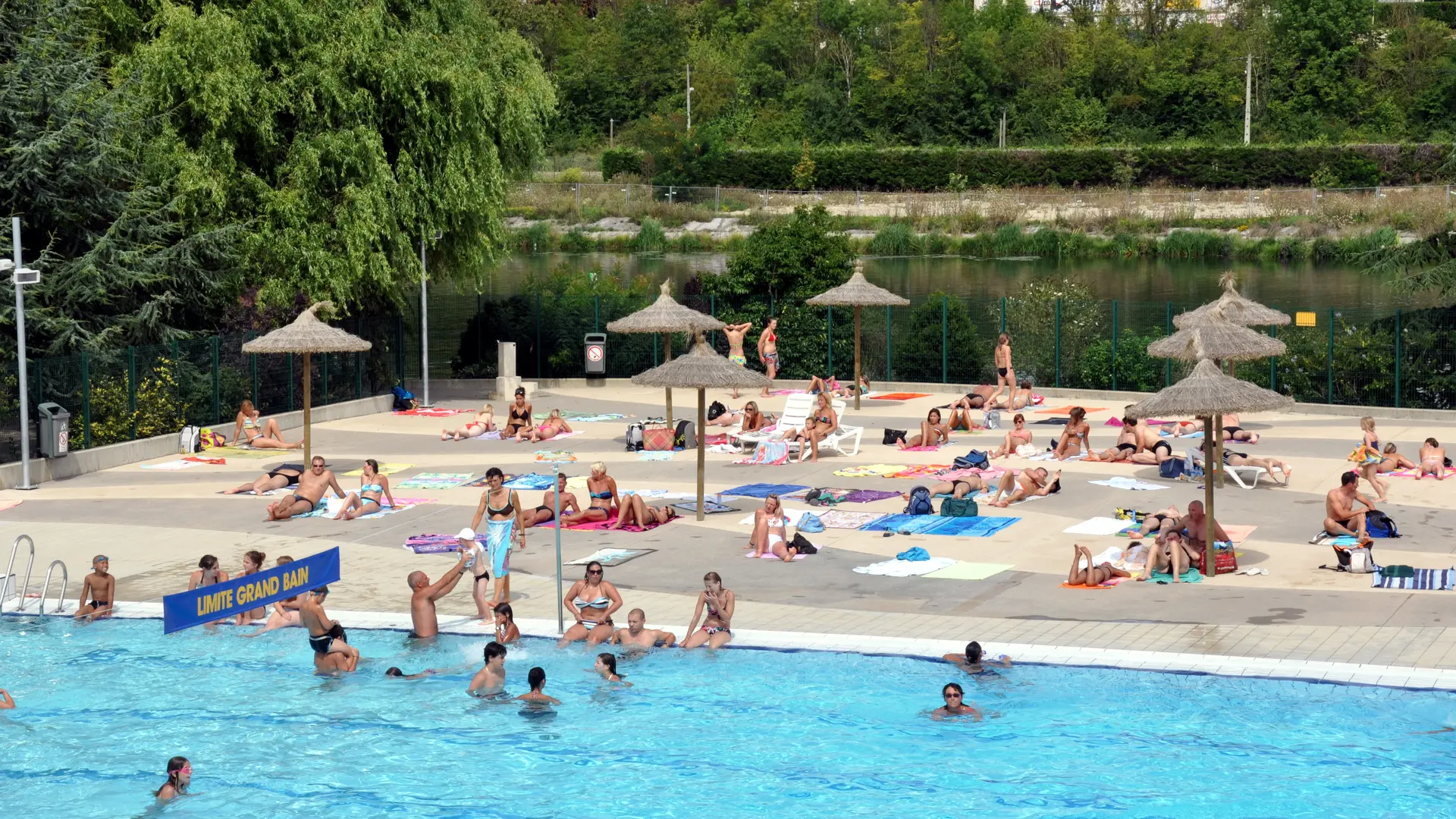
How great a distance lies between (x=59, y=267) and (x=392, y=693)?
17003mm

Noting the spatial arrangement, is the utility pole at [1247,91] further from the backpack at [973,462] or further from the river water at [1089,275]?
the backpack at [973,462]

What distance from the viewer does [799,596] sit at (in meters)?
17.6

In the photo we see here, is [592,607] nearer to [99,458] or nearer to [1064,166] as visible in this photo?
[99,458]

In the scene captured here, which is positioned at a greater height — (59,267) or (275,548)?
(59,267)

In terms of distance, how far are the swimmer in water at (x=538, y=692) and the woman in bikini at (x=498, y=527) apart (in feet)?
6.81

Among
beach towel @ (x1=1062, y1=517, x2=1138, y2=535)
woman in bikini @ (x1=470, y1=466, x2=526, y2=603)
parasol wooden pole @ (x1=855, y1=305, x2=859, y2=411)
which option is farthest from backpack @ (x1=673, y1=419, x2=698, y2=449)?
woman in bikini @ (x1=470, y1=466, x2=526, y2=603)

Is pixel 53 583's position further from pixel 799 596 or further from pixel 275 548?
pixel 799 596

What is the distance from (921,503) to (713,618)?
252 inches

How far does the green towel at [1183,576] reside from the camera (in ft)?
58.1

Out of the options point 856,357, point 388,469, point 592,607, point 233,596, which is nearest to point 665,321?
point 856,357

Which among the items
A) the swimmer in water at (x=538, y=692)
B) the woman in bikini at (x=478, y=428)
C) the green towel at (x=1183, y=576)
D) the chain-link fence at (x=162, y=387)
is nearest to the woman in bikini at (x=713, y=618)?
the swimmer in water at (x=538, y=692)

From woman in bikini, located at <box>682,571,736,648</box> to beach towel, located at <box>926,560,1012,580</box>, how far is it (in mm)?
3302

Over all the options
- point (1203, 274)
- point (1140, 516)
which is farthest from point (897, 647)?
point (1203, 274)

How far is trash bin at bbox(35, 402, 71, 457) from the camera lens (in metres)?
25.0
